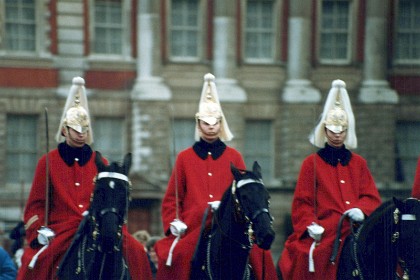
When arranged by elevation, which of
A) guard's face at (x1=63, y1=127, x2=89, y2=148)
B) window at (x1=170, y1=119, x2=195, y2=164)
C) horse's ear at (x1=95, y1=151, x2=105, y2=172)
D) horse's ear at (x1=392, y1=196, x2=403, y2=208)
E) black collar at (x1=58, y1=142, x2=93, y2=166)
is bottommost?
window at (x1=170, y1=119, x2=195, y2=164)

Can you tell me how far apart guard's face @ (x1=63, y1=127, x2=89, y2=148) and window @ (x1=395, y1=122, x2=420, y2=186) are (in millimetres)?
26543

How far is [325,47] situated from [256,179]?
27.8 metres

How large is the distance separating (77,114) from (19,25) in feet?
74.5

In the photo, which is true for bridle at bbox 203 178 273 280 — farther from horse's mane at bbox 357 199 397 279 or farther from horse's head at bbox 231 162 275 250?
horse's mane at bbox 357 199 397 279

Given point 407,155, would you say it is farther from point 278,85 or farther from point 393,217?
point 393,217

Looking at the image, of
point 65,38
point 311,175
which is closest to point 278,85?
point 65,38

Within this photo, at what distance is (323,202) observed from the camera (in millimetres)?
16344

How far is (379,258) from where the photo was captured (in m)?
Result: 15.1

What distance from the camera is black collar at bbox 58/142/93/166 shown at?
1575 cm

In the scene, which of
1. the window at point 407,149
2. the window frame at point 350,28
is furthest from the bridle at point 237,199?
the window at point 407,149

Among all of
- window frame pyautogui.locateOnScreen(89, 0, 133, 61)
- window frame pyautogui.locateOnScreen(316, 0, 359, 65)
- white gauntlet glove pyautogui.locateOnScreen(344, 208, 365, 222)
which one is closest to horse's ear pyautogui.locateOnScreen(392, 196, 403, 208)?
white gauntlet glove pyautogui.locateOnScreen(344, 208, 365, 222)

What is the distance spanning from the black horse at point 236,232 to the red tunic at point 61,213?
27.3 inches

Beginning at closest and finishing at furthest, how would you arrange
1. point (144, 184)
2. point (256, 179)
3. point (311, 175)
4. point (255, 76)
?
point (256, 179) → point (311, 175) → point (144, 184) → point (255, 76)

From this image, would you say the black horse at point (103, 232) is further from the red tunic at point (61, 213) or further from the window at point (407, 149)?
the window at point (407, 149)
